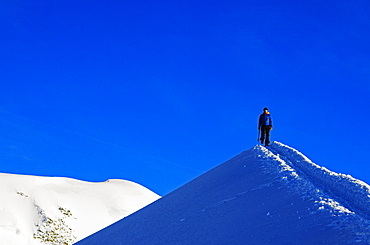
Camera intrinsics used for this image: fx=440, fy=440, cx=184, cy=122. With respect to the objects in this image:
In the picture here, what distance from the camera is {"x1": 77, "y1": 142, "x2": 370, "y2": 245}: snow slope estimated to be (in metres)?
7.86

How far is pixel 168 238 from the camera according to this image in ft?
34.6

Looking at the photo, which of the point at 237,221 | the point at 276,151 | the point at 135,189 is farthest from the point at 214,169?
the point at 135,189

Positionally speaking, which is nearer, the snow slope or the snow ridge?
the snow slope

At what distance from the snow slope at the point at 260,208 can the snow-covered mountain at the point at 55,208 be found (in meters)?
26.9

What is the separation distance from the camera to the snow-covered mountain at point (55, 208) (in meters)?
39.1

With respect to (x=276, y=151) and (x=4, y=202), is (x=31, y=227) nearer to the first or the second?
(x=4, y=202)

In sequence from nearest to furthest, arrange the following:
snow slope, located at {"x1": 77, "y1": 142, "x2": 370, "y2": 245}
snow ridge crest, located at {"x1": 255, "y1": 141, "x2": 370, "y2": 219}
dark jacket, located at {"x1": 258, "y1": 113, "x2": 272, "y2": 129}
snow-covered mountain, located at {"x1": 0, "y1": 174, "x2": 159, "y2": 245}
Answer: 1. snow slope, located at {"x1": 77, "y1": 142, "x2": 370, "y2": 245}
2. snow ridge crest, located at {"x1": 255, "y1": 141, "x2": 370, "y2": 219}
3. dark jacket, located at {"x1": 258, "y1": 113, "x2": 272, "y2": 129}
4. snow-covered mountain, located at {"x1": 0, "y1": 174, "x2": 159, "y2": 245}

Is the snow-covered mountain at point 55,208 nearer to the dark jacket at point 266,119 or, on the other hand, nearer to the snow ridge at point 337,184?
the dark jacket at point 266,119

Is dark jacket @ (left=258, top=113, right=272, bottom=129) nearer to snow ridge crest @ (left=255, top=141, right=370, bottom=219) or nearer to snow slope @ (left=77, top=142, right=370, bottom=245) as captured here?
snow slope @ (left=77, top=142, right=370, bottom=245)

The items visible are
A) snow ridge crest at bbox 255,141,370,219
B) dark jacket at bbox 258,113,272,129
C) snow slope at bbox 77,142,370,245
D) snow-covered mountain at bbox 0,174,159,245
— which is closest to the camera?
snow slope at bbox 77,142,370,245

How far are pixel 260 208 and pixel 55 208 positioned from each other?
116 ft

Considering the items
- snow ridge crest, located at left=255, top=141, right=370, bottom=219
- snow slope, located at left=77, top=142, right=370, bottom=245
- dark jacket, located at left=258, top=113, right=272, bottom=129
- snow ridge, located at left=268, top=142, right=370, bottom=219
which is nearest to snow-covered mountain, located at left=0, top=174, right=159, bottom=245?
snow slope, located at left=77, top=142, right=370, bottom=245

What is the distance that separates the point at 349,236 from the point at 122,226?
28.8ft

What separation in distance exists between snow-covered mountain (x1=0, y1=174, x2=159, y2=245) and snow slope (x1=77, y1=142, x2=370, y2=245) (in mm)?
26938
